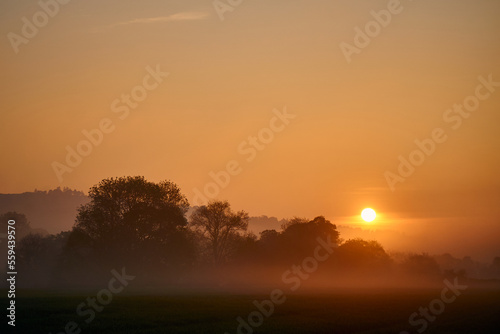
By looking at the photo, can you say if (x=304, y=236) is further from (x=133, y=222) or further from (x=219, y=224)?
(x=133, y=222)

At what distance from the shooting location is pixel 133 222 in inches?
3644

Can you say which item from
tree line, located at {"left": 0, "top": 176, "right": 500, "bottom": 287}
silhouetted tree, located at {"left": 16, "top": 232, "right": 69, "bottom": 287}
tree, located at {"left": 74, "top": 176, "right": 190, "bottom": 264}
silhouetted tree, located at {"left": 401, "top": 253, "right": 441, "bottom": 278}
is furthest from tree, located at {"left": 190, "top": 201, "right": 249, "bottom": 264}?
silhouetted tree, located at {"left": 401, "top": 253, "right": 441, "bottom": 278}

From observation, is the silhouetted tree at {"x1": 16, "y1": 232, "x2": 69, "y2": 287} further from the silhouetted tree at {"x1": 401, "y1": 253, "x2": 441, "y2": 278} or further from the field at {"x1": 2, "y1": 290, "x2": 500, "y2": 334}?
the silhouetted tree at {"x1": 401, "y1": 253, "x2": 441, "y2": 278}

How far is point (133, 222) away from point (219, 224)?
3043cm

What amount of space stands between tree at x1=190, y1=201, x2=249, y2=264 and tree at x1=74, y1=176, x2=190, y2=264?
2129cm

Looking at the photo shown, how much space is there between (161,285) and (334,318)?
2198 inches

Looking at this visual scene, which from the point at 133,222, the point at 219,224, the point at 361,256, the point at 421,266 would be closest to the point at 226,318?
the point at 133,222

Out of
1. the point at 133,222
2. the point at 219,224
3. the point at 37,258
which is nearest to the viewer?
the point at 133,222

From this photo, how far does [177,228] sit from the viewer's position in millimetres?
98562

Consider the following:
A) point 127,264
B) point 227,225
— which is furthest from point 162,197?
point 227,225

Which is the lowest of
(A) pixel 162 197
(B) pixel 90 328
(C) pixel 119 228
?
(B) pixel 90 328

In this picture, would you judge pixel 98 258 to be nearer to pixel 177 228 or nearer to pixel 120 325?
pixel 177 228

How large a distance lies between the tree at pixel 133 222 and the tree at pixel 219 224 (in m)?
21.3

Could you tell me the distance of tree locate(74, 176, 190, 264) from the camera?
300ft
